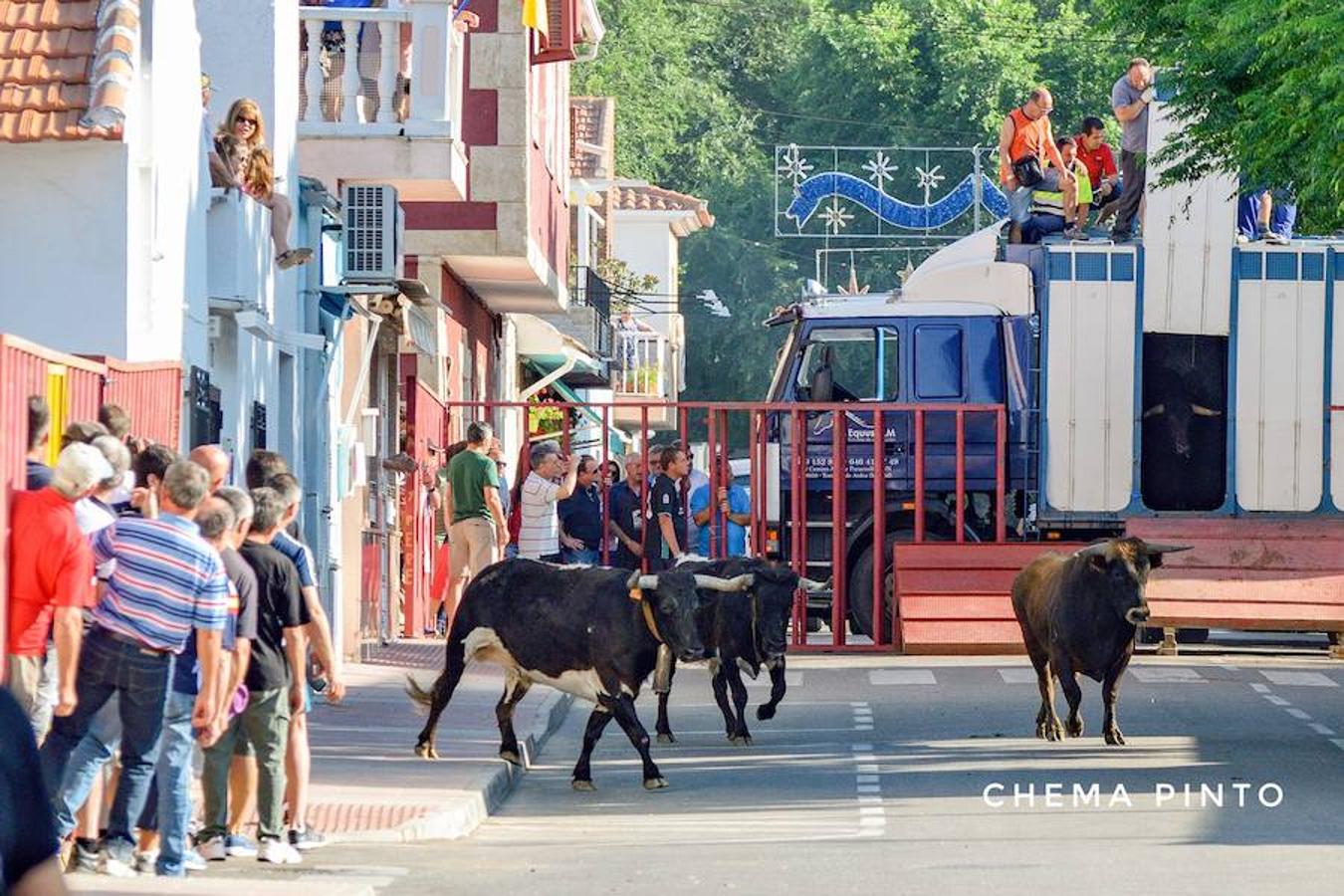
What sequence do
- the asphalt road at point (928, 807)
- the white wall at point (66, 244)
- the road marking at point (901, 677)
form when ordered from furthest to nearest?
the road marking at point (901, 677)
the white wall at point (66, 244)
the asphalt road at point (928, 807)

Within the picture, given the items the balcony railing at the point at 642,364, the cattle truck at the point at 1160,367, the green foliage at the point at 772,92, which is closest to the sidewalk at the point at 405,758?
the cattle truck at the point at 1160,367

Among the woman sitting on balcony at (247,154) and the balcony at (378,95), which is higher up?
the balcony at (378,95)

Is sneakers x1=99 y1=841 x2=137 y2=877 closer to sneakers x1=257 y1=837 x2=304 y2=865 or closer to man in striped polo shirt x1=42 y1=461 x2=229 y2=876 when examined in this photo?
man in striped polo shirt x1=42 y1=461 x2=229 y2=876

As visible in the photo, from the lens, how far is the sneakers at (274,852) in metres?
11.2

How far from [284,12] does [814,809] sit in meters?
9.71

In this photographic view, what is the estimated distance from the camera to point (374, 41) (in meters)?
23.9

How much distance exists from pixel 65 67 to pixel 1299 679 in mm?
11531

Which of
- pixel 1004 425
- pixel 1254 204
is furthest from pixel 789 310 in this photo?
pixel 1254 204

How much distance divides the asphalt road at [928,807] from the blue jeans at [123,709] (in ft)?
2.70

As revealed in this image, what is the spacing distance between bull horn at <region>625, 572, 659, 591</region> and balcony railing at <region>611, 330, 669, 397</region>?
146 ft

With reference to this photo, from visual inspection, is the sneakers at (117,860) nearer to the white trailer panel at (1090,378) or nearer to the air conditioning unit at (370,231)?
the air conditioning unit at (370,231)

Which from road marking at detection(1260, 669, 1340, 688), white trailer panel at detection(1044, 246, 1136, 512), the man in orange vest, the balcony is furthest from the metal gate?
road marking at detection(1260, 669, 1340, 688)

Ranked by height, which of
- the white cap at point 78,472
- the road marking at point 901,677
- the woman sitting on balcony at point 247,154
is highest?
the woman sitting on balcony at point 247,154

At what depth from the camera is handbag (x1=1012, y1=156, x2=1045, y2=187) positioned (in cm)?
2562
